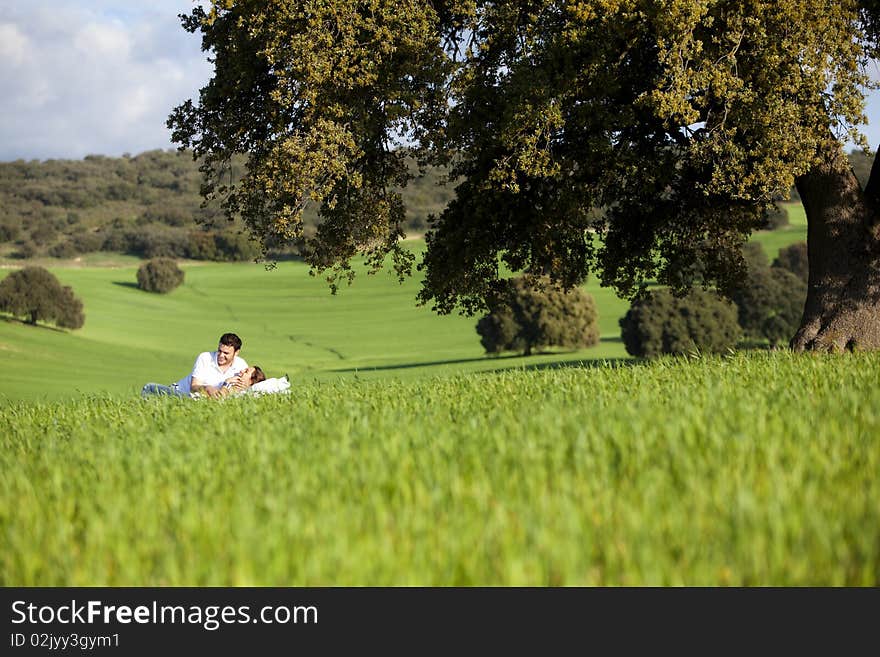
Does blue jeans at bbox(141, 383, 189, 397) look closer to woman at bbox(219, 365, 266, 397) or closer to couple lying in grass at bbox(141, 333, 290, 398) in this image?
couple lying in grass at bbox(141, 333, 290, 398)

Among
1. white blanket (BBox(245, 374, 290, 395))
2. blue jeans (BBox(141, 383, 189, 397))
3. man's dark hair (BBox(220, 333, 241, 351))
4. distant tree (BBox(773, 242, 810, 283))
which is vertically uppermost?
distant tree (BBox(773, 242, 810, 283))

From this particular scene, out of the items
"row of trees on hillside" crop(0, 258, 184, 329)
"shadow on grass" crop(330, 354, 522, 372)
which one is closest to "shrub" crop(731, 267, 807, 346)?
"shadow on grass" crop(330, 354, 522, 372)

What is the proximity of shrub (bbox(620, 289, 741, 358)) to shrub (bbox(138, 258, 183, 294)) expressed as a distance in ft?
163

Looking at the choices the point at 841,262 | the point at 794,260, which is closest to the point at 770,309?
the point at 794,260

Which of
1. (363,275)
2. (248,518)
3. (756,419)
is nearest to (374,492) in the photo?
(248,518)

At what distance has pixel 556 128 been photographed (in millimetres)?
17578

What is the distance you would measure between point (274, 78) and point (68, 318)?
2024 inches

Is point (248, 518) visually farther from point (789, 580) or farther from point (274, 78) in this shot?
point (274, 78)

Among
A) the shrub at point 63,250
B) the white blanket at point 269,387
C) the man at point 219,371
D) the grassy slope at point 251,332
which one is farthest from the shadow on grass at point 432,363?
the shrub at point 63,250

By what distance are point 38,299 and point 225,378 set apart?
5348cm

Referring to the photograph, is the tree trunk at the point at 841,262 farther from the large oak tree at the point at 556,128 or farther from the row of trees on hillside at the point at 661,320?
the row of trees on hillside at the point at 661,320

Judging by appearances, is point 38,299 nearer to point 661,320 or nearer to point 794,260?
point 661,320

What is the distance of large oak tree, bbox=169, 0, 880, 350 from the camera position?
15.8m

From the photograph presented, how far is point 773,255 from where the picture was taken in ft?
292
